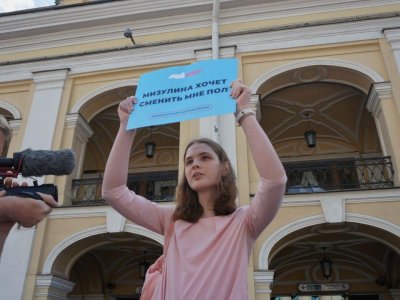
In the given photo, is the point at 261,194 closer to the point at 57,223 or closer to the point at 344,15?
the point at 57,223

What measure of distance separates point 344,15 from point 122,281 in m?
9.49

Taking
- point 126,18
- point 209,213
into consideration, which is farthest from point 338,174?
point 209,213

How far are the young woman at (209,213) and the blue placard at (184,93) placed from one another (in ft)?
0.53

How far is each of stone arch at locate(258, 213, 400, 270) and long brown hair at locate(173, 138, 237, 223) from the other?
18.2 feet

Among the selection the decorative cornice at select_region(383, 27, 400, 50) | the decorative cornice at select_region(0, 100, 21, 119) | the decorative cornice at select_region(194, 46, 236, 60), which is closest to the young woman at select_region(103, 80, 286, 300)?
the decorative cornice at select_region(194, 46, 236, 60)

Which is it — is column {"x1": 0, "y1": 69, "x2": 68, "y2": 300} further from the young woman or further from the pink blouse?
the pink blouse

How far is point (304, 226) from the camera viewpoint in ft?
24.7

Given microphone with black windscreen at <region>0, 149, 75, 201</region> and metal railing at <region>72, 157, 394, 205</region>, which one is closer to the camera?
microphone with black windscreen at <region>0, 149, 75, 201</region>

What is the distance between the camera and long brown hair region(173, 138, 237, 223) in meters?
1.98

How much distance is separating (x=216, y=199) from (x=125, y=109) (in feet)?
2.49

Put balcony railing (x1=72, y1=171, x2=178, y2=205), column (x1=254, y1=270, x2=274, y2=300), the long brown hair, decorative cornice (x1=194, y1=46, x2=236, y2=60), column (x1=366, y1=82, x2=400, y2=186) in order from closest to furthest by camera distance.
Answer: the long brown hair
column (x1=254, y1=270, x2=274, y2=300)
column (x1=366, y1=82, x2=400, y2=186)
balcony railing (x1=72, y1=171, x2=178, y2=205)
decorative cornice (x1=194, y1=46, x2=236, y2=60)

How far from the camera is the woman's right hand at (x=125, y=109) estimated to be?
7.38 ft

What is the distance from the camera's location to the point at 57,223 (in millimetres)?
8422

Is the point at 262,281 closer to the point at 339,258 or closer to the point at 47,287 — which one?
the point at 47,287
